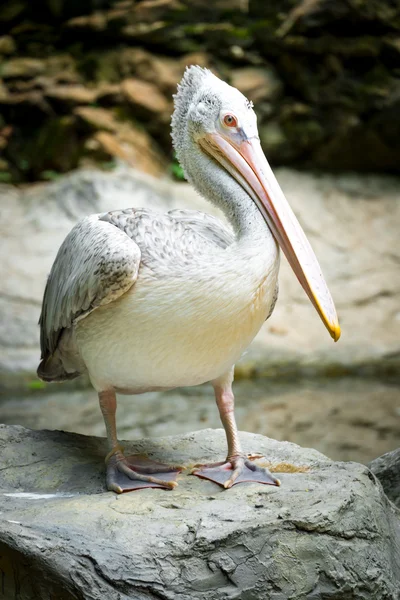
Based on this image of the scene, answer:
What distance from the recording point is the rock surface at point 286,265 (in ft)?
25.0

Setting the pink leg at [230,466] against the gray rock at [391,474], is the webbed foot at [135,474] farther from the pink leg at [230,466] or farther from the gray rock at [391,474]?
the gray rock at [391,474]

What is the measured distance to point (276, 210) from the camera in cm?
344

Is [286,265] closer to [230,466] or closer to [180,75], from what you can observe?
[180,75]

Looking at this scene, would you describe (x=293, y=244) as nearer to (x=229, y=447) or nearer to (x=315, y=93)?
(x=229, y=447)

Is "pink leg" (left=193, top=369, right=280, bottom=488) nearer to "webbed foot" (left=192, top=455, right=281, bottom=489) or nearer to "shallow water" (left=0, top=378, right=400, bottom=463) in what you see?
"webbed foot" (left=192, top=455, right=281, bottom=489)

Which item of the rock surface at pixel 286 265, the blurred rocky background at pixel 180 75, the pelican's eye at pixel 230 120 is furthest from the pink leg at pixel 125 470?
the blurred rocky background at pixel 180 75

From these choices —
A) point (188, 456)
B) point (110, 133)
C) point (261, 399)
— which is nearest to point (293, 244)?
point (188, 456)

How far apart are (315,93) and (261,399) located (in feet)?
14.9

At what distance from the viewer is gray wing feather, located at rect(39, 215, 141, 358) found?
10.8ft

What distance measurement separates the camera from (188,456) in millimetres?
3922

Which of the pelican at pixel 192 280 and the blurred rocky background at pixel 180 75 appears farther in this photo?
the blurred rocky background at pixel 180 75

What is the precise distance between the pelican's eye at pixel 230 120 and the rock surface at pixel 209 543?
1.54 metres

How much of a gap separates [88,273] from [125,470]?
34.0 inches

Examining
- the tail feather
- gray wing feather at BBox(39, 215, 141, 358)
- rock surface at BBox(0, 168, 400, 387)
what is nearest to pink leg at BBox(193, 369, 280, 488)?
gray wing feather at BBox(39, 215, 141, 358)
